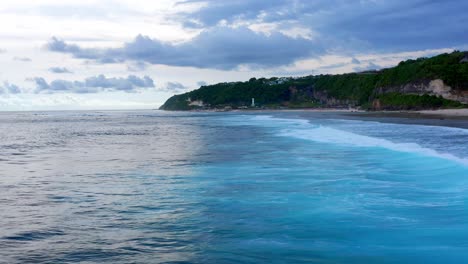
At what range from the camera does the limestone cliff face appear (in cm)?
6931

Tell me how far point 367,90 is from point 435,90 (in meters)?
34.3

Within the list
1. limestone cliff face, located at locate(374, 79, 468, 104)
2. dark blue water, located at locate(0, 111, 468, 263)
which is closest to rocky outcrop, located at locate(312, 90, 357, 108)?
limestone cliff face, located at locate(374, 79, 468, 104)

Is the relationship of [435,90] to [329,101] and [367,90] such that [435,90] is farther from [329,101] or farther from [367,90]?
[329,101]

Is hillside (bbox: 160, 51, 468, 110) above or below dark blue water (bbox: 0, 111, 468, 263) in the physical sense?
above

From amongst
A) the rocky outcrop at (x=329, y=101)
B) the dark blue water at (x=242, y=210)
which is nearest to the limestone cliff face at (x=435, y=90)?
the rocky outcrop at (x=329, y=101)

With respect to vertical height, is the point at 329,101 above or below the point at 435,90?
below

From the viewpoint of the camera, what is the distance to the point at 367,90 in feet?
351

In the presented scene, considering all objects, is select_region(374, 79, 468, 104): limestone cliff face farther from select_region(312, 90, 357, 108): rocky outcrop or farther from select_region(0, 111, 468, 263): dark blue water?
select_region(0, 111, 468, 263): dark blue water

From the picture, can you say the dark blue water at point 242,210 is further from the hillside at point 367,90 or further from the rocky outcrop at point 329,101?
the rocky outcrop at point 329,101

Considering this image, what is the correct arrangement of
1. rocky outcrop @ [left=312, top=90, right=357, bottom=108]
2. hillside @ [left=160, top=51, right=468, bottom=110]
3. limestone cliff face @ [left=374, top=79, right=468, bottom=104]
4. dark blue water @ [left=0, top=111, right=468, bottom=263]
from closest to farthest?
dark blue water @ [left=0, top=111, right=468, bottom=263] < limestone cliff face @ [left=374, top=79, right=468, bottom=104] < hillside @ [left=160, top=51, right=468, bottom=110] < rocky outcrop @ [left=312, top=90, right=357, bottom=108]

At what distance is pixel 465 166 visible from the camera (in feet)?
44.4

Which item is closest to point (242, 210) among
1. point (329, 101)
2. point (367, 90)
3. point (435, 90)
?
point (435, 90)

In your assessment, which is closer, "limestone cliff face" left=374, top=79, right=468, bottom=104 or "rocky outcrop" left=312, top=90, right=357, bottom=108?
"limestone cliff face" left=374, top=79, right=468, bottom=104

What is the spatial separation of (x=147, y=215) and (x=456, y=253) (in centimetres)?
540
